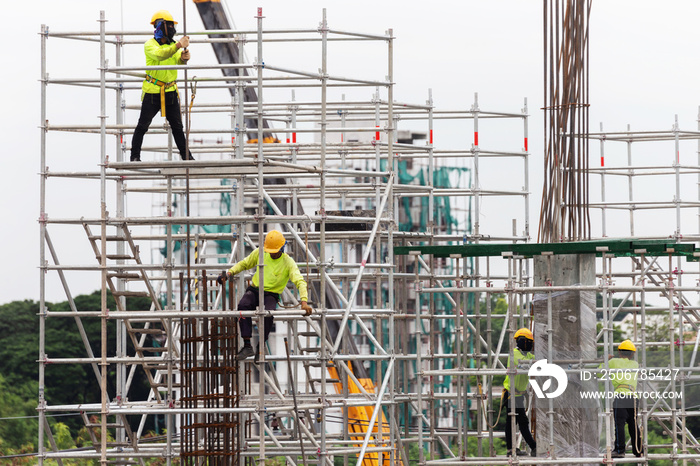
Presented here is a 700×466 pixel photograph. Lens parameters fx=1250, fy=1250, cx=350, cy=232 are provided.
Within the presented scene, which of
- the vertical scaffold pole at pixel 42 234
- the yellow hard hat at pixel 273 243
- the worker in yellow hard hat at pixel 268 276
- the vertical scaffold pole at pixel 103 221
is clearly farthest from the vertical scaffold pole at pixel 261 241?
the vertical scaffold pole at pixel 42 234

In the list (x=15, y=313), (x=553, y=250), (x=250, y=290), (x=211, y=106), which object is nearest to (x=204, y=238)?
(x=211, y=106)

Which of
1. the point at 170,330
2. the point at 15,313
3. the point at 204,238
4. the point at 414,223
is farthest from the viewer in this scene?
the point at 414,223

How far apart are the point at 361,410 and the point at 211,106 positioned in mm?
8526

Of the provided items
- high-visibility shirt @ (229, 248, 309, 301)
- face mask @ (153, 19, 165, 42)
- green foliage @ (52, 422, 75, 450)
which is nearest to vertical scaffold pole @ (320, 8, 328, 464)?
high-visibility shirt @ (229, 248, 309, 301)

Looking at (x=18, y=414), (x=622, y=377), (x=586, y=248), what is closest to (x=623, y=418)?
(x=622, y=377)

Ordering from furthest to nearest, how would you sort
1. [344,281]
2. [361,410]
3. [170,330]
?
1. [361,410]
2. [344,281]
3. [170,330]

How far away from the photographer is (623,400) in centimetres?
2059

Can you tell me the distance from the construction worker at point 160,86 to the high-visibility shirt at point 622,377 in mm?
7596

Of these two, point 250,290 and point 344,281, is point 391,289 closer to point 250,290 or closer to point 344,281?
point 250,290

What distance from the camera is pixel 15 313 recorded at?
75000 mm

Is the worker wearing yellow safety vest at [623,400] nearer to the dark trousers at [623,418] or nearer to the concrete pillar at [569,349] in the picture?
the dark trousers at [623,418]

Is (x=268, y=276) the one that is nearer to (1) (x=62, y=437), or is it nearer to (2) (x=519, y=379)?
(2) (x=519, y=379)

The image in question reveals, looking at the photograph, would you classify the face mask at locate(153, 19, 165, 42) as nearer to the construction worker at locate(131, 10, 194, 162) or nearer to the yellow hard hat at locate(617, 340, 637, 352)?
the construction worker at locate(131, 10, 194, 162)

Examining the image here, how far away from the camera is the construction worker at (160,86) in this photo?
1894 cm
